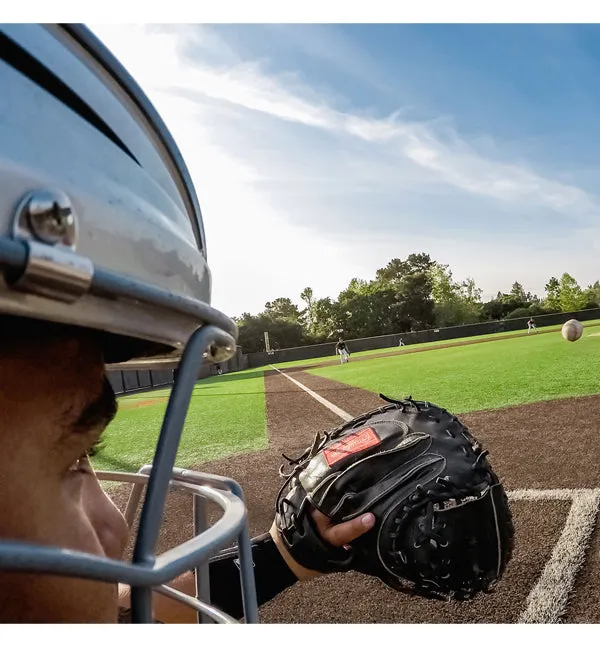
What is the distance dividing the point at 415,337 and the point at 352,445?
1341cm

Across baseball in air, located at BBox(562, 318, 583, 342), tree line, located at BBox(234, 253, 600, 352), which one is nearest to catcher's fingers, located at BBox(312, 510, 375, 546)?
tree line, located at BBox(234, 253, 600, 352)

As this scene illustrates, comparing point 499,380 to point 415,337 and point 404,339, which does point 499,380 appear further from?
point 404,339

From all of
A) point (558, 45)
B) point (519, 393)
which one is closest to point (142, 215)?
point (558, 45)

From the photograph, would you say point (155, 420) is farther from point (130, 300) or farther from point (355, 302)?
point (130, 300)

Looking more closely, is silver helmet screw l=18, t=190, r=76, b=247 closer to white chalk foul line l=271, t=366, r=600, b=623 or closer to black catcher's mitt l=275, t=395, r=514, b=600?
black catcher's mitt l=275, t=395, r=514, b=600

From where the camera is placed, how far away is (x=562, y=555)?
1.01 meters

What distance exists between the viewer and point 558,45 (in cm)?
75

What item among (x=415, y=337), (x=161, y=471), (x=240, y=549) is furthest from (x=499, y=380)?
(x=415, y=337)

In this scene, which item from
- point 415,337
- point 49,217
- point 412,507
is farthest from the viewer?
point 415,337

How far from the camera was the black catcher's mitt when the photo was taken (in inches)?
27.9

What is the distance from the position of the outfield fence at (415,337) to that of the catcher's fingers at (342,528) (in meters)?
12.0

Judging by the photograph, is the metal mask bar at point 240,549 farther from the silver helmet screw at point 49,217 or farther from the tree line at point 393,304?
the tree line at point 393,304

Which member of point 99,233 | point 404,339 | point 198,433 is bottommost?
point 198,433

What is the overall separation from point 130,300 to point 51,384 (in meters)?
0.07
